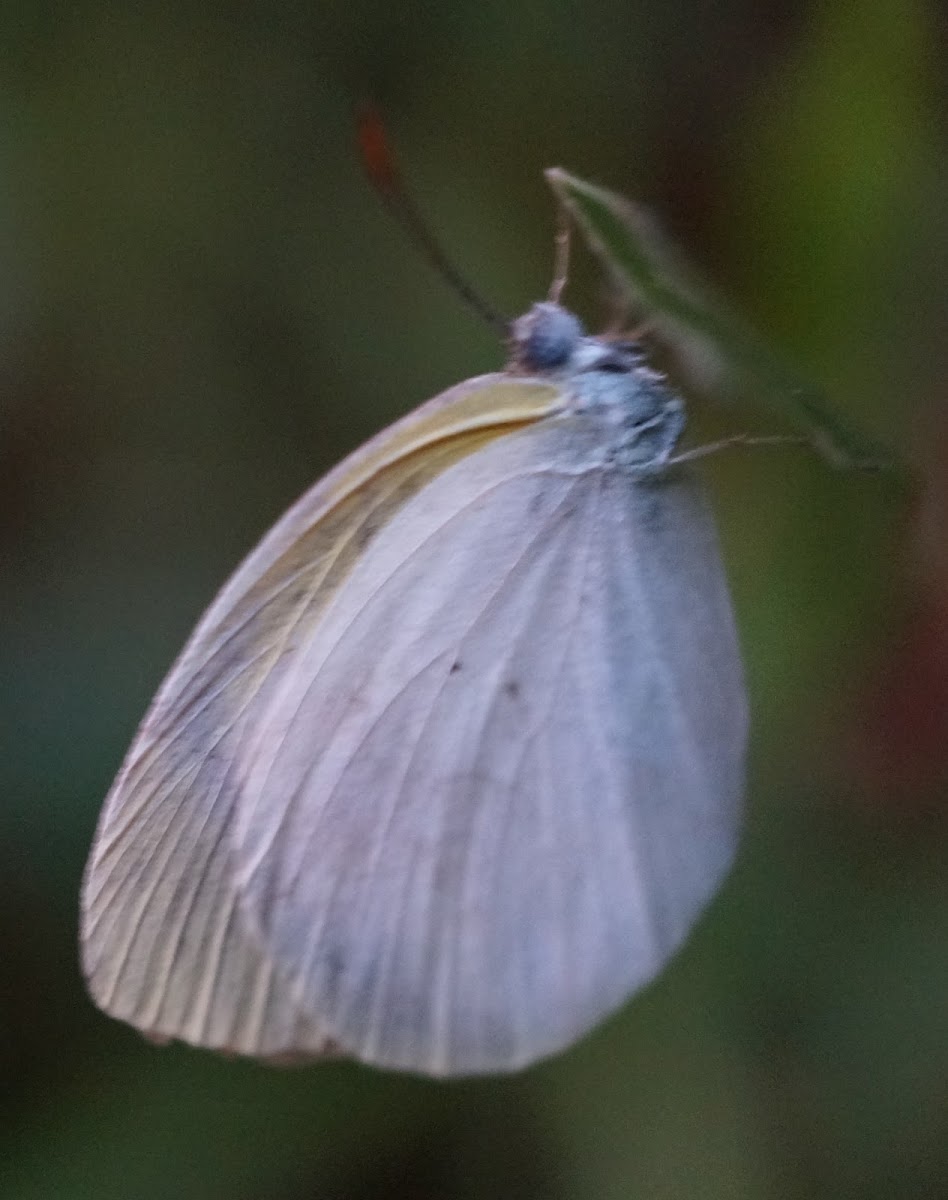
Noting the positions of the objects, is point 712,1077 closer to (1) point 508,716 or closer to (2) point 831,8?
(1) point 508,716

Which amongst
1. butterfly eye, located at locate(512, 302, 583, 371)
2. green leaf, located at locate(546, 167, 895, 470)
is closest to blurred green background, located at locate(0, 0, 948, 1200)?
green leaf, located at locate(546, 167, 895, 470)

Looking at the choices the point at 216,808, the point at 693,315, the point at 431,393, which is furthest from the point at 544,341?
the point at 431,393

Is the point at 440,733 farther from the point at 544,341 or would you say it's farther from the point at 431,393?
the point at 431,393

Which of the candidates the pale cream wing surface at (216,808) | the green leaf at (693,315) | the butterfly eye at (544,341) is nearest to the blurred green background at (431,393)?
the green leaf at (693,315)

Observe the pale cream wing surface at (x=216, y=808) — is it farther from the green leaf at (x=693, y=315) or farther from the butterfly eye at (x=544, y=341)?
the green leaf at (x=693, y=315)

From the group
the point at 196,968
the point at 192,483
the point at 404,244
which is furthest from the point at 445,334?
the point at 196,968
